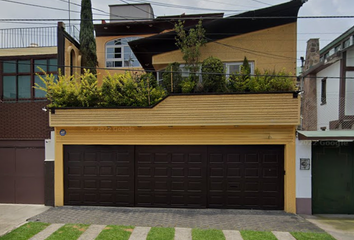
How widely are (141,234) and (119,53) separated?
35.8 ft

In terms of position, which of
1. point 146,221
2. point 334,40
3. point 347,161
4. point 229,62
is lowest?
point 146,221

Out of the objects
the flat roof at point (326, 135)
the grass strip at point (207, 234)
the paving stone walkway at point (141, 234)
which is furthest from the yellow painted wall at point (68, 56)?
the flat roof at point (326, 135)

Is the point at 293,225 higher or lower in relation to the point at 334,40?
lower

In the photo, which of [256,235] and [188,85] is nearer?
[256,235]

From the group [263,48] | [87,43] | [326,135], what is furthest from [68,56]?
[326,135]

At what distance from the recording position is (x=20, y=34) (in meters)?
9.85

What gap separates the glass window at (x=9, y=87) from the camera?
944cm

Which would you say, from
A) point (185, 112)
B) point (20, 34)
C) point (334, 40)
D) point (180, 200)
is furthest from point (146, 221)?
point (334, 40)

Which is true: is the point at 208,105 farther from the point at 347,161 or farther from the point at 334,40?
the point at 334,40

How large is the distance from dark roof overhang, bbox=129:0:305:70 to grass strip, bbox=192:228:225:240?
22.3 feet

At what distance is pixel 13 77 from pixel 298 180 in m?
11.2

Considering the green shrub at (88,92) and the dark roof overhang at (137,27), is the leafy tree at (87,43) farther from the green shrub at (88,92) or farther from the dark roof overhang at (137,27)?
the green shrub at (88,92)

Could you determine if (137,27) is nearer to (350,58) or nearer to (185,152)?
(185,152)

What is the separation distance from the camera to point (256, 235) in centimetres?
583
